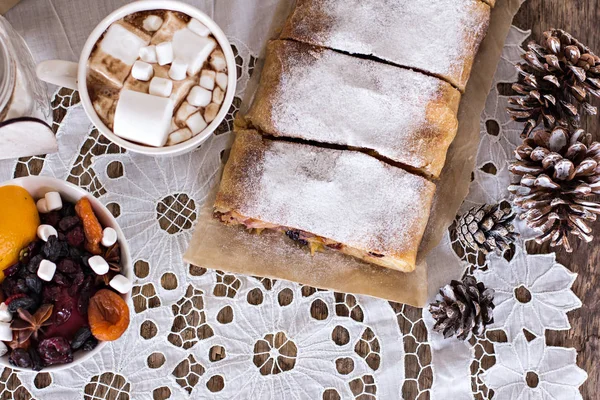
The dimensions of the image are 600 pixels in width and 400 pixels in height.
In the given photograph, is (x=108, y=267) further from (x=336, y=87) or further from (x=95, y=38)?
(x=336, y=87)

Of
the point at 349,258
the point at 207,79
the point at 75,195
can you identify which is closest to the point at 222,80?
the point at 207,79

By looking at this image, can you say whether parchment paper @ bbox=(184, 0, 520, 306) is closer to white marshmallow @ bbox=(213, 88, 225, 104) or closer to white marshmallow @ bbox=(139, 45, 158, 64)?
white marshmallow @ bbox=(213, 88, 225, 104)

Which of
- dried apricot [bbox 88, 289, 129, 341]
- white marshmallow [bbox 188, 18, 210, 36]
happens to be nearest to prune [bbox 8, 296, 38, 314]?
dried apricot [bbox 88, 289, 129, 341]

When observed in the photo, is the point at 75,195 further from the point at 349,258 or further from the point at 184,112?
the point at 349,258

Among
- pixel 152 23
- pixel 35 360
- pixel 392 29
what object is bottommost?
pixel 35 360

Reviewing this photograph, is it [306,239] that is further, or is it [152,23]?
[306,239]

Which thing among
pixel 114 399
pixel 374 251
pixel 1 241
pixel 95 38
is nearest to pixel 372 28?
pixel 374 251

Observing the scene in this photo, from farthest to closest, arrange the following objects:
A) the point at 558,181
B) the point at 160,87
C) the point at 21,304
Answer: the point at 558,181
the point at 160,87
the point at 21,304
